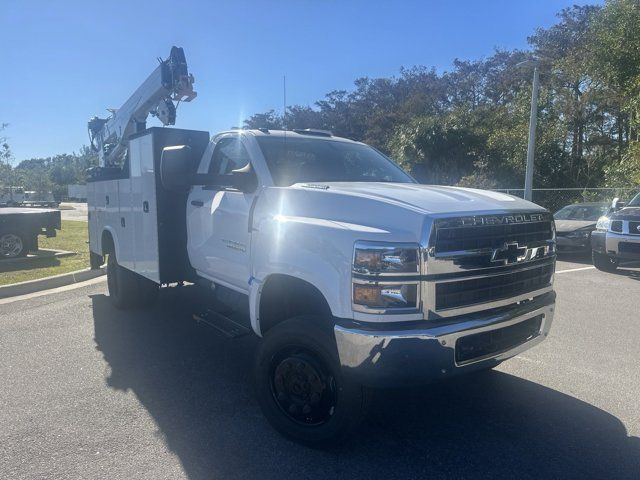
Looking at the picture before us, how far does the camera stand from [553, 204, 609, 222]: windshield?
1388 cm

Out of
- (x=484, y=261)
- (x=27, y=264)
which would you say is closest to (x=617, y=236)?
(x=484, y=261)

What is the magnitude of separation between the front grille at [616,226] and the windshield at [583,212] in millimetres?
3816

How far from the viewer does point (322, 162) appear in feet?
15.7

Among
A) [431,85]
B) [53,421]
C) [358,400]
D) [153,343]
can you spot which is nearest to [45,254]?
[153,343]

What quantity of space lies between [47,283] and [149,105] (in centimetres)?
343

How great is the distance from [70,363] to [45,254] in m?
8.12

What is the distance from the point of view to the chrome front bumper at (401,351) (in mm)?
2998

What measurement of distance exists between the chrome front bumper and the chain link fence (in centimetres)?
1768

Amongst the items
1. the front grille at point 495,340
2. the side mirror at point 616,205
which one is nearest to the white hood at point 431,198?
the front grille at point 495,340

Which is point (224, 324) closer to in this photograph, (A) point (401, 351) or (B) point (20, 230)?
(A) point (401, 351)

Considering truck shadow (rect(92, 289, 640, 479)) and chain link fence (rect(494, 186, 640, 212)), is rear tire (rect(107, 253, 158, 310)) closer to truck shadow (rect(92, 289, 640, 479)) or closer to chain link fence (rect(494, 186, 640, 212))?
truck shadow (rect(92, 289, 640, 479))

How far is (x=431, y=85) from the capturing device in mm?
43000

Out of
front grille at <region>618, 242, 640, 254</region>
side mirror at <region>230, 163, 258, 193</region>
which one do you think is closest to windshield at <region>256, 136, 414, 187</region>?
side mirror at <region>230, 163, 258, 193</region>

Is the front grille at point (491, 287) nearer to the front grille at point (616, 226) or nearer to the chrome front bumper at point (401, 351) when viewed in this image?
the chrome front bumper at point (401, 351)
